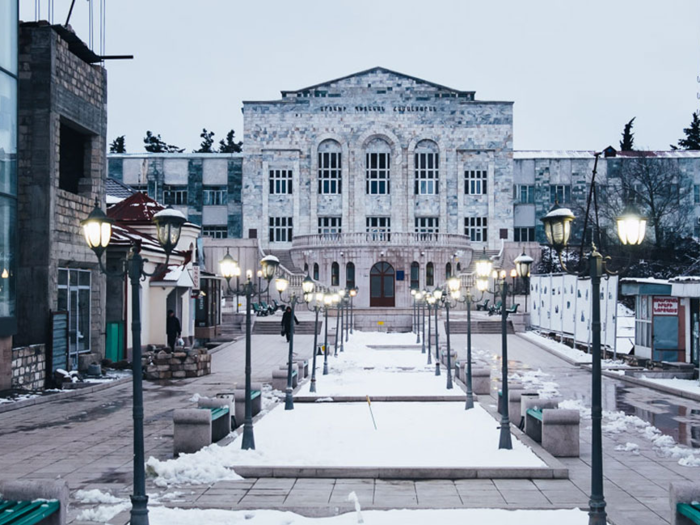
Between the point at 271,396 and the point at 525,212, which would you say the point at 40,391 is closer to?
the point at 271,396

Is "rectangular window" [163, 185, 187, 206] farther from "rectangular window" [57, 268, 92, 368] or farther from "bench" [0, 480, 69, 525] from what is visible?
"bench" [0, 480, 69, 525]

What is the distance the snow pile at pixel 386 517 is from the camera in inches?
360

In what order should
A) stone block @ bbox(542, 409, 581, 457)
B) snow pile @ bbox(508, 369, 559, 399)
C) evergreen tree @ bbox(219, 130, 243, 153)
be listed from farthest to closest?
evergreen tree @ bbox(219, 130, 243, 153) → snow pile @ bbox(508, 369, 559, 399) → stone block @ bbox(542, 409, 581, 457)

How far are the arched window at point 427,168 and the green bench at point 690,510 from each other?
58.2 m

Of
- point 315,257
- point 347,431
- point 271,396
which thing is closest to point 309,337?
point 315,257

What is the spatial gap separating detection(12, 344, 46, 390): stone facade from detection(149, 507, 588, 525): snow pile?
41.9ft

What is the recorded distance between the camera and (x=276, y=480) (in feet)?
37.2

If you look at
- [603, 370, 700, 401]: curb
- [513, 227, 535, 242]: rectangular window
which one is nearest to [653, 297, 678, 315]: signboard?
[603, 370, 700, 401]: curb

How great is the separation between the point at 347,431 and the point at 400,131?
173 ft

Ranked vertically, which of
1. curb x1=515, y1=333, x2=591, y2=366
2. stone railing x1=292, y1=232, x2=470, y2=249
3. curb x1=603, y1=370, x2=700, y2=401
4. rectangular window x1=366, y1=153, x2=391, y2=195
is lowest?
curb x1=515, y1=333, x2=591, y2=366

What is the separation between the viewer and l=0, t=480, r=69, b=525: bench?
788cm

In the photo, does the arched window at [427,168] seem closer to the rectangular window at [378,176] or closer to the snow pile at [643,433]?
the rectangular window at [378,176]

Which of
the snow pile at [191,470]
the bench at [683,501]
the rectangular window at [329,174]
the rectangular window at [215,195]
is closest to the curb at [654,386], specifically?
the bench at [683,501]

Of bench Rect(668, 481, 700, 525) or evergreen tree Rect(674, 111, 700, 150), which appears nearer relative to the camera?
bench Rect(668, 481, 700, 525)
